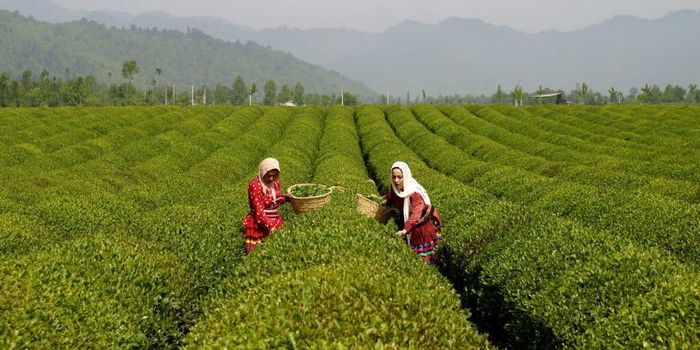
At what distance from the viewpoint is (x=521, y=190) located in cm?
1864

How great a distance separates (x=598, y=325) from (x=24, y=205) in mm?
17347

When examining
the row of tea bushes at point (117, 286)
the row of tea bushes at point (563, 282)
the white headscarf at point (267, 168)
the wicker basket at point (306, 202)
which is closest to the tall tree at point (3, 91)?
the row of tea bushes at point (117, 286)

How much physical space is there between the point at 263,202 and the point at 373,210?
2508mm

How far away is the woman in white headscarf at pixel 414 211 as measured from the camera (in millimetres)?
9797

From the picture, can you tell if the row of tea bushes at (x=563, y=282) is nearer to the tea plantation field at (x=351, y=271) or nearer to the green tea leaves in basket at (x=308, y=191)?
the tea plantation field at (x=351, y=271)

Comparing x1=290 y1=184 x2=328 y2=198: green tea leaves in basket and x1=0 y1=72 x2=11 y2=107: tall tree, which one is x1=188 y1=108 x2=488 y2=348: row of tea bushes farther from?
x1=0 y1=72 x2=11 y2=107: tall tree

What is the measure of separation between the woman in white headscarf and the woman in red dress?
7.81 feet

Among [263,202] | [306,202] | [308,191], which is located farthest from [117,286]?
[308,191]

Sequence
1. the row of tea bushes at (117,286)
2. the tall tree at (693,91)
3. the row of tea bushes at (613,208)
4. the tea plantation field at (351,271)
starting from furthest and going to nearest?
the tall tree at (693,91) < the row of tea bushes at (613,208) < the row of tea bushes at (117,286) < the tea plantation field at (351,271)

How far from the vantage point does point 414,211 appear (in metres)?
9.86

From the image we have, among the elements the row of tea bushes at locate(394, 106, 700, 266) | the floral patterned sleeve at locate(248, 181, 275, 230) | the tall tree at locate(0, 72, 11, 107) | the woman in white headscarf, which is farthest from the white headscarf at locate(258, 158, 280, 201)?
the tall tree at locate(0, 72, 11, 107)

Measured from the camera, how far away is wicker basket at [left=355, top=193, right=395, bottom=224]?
10984 millimetres

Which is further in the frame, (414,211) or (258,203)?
(258,203)

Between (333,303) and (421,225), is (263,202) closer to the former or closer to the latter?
(421,225)
